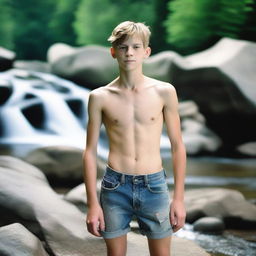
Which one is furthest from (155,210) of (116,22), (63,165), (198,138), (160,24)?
(116,22)

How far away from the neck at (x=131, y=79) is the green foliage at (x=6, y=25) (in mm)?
14151

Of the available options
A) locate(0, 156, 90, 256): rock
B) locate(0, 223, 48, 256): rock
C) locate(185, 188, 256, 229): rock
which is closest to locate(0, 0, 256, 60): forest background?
locate(185, 188, 256, 229): rock

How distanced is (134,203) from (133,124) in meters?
0.27

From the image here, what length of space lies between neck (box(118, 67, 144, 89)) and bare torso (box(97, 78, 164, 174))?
0.06 ft

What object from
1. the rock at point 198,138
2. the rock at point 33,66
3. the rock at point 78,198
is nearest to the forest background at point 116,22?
the rock at point 33,66

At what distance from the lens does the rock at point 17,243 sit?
276 centimetres

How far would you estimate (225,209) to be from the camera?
5098mm

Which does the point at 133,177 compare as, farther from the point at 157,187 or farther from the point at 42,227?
the point at 42,227

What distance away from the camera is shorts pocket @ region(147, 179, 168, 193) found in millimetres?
2018

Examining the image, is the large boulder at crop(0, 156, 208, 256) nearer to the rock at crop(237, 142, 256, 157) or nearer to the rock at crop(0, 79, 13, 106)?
the rock at crop(237, 142, 256, 157)

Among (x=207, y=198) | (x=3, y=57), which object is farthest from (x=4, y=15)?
(x=207, y=198)

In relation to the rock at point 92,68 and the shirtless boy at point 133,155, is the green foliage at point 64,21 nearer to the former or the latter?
the rock at point 92,68

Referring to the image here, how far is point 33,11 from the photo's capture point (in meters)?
16.2

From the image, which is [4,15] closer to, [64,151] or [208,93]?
[208,93]
